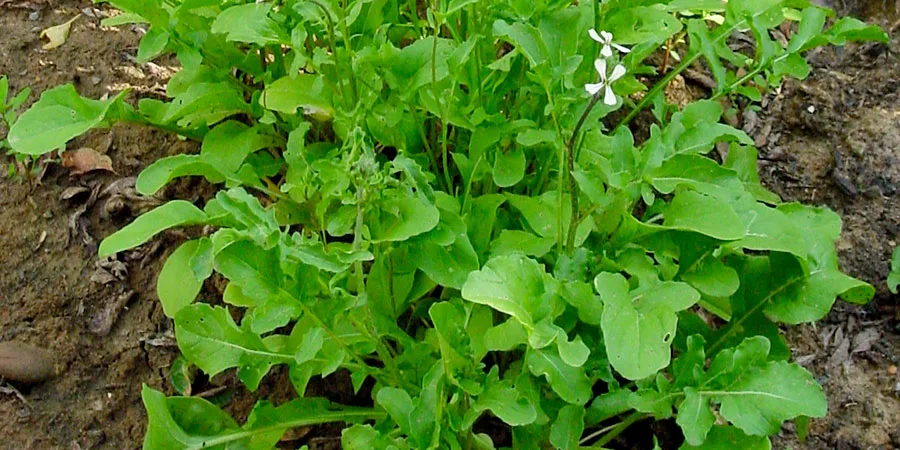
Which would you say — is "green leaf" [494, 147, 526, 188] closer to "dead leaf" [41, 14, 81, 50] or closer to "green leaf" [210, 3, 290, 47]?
"green leaf" [210, 3, 290, 47]

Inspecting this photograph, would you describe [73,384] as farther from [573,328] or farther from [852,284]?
[852,284]

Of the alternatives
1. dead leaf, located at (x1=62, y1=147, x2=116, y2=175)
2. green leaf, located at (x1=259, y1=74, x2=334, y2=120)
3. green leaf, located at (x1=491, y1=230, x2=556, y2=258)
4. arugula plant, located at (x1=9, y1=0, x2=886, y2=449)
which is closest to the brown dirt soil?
arugula plant, located at (x1=9, y1=0, x2=886, y2=449)

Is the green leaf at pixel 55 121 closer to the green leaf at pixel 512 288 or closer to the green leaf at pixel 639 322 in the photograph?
the green leaf at pixel 512 288

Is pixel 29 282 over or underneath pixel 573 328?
underneath

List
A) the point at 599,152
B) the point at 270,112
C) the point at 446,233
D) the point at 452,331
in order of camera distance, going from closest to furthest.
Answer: the point at 452,331 < the point at 446,233 < the point at 599,152 < the point at 270,112

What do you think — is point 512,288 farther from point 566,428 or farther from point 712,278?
point 712,278

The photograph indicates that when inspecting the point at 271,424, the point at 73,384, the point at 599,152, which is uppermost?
the point at 599,152

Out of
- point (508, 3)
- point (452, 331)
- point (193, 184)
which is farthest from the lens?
point (193, 184)

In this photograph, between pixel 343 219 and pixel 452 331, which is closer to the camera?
pixel 452 331

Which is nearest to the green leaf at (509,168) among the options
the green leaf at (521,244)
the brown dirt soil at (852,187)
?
the green leaf at (521,244)

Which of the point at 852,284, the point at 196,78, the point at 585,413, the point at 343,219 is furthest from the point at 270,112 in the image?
the point at 852,284
